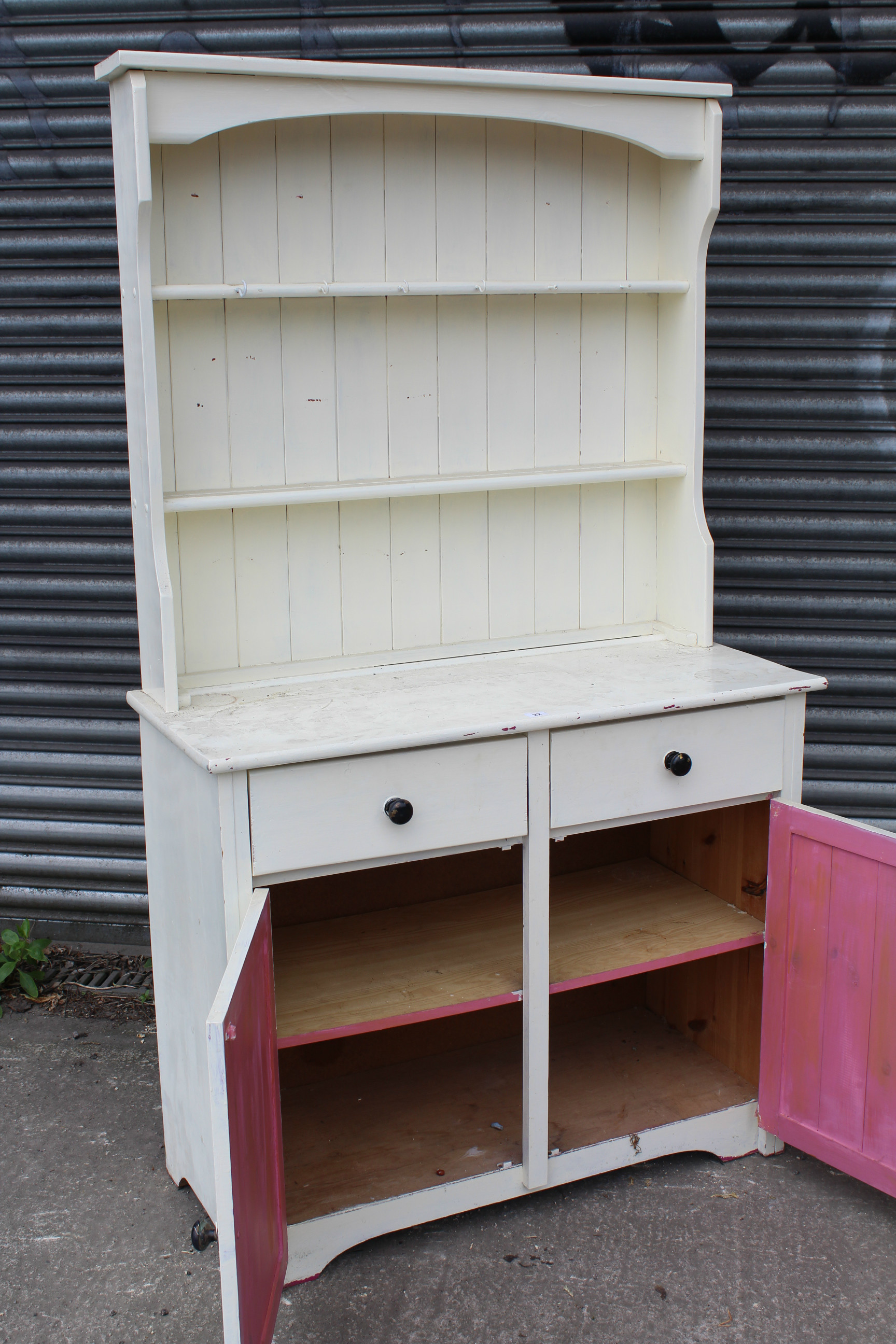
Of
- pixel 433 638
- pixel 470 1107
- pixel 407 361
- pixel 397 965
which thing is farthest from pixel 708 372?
pixel 470 1107

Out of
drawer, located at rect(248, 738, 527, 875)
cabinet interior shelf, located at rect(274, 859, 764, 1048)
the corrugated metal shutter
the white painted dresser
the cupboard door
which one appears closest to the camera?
the cupboard door

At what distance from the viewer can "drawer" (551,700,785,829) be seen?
2500 mm

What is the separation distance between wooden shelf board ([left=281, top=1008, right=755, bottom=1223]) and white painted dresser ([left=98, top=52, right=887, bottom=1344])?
0.01 metres

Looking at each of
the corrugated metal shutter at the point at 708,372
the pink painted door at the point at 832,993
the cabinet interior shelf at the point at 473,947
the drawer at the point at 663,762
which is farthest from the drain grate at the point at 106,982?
the pink painted door at the point at 832,993

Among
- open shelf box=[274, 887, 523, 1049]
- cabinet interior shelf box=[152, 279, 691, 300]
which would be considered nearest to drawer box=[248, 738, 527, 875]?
open shelf box=[274, 887, 523, 1049]

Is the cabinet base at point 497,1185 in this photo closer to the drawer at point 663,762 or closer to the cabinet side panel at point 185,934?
the cabinet side panel at point 185,934

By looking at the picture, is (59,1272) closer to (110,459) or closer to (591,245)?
(110,459)

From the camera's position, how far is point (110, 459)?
141 inches

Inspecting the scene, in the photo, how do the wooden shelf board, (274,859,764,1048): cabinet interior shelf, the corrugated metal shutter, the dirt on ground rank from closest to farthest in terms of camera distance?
(274,859,764,1048): cabinet interior shelf
the wooden shelf board
the corrugated metal shutter
the dirt on ground

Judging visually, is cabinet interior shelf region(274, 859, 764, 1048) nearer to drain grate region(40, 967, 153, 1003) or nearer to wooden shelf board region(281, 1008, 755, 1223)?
wooden shelf board region(281, 1008, 755, 1223)

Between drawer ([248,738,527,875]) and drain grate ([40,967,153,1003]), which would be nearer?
drawer ([248,738,527,875])

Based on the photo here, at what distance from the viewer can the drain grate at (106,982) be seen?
3.62 meters

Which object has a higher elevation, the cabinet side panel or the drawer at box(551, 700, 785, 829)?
the drawer at box(551, 700, 785, 829)

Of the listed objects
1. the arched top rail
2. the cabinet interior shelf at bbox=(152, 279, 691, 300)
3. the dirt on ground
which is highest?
the arched top rail
